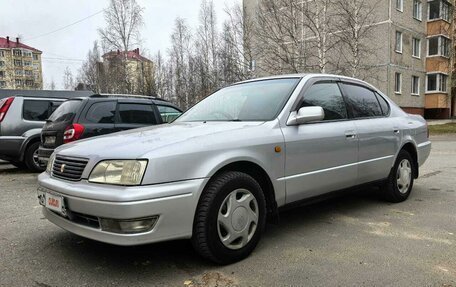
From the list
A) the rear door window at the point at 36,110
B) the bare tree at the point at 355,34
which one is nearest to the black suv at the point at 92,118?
the rear door window at the point at 36,110

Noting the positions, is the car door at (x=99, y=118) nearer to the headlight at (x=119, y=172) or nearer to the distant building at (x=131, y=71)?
the headlight at (x=119, y=172)

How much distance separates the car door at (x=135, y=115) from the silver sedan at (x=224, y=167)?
3.00 metres

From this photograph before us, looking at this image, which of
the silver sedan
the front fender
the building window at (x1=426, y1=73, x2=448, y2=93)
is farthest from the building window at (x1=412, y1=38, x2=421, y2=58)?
the silver sedan

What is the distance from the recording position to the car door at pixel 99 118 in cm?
684

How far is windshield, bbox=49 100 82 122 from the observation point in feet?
22.6

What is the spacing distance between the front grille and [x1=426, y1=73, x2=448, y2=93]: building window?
3406 cm

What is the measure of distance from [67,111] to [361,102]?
16.2 ft

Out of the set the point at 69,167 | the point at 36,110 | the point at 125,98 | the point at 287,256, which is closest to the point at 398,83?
the point at 125,98

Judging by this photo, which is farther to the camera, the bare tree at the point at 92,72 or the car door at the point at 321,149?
the bare tree at the point at 92,72

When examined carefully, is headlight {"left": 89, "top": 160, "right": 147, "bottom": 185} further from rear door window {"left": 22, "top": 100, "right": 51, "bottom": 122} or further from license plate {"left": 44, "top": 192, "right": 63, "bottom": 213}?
rear door window {"left": 22, "top": 100, "right": 51, "bottom": 122}

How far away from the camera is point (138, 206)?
9.01ft

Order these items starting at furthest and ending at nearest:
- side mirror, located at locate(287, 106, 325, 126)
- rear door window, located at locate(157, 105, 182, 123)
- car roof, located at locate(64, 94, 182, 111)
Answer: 1. rear door window, located at locate(157, 105, 182, 123)
2. car roof, located at locate(64, 94, 182, 111)
3. side mirror, located at locate(287, 106, 325, 126)

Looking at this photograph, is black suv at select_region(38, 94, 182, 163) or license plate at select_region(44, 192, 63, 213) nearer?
license plate at select_region(44, 192, 63, 213)

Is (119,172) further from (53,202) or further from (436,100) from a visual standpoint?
(436,100)
